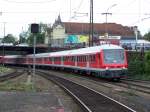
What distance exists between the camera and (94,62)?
43812 mm

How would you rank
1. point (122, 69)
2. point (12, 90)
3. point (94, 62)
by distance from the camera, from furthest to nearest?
point (94, 62) → point (122, 69) → point (12, 90)

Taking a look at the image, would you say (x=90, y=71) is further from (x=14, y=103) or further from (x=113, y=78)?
(x=14, y=103)

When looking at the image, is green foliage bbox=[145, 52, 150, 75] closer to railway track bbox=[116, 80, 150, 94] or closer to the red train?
the red train

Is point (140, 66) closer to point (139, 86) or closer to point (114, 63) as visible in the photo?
point (114, 63)

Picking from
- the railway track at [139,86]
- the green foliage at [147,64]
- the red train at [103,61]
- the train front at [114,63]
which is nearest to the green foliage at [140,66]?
the green foliage at [147,64]

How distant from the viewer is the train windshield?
41.1 m

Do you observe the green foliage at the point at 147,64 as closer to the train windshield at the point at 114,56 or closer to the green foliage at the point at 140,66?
the green foliage at the point at 140,66

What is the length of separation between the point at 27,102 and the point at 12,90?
22.2 ft

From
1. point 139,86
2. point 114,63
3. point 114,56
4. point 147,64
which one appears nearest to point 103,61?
point 114,63

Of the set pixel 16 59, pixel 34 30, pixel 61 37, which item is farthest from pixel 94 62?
pixel 61 37

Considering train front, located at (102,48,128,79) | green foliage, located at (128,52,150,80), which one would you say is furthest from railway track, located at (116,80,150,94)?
green foliage, located at (128,52,150,80)

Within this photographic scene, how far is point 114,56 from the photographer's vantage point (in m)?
41.5

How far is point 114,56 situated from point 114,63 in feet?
2.82

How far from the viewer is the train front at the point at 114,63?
40.1 m
